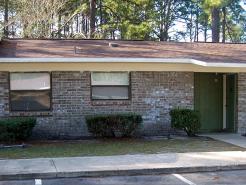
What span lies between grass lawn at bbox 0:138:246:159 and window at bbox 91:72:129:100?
182 cm

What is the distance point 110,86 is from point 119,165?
6.15 meters

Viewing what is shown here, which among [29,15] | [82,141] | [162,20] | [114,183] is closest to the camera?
[114,183]

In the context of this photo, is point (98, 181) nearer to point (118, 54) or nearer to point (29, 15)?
point (118, 54)

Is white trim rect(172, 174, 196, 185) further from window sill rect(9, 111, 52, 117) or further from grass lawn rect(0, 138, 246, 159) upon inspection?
window sill rect(9, 111, 52, 117)

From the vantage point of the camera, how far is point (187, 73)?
17.1 metres

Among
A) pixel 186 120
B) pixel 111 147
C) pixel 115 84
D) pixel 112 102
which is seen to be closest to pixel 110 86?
pixel 115 84

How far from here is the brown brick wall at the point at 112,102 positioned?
52.4ft

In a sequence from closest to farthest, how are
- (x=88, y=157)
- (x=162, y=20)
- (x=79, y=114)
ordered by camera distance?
(x=88, y=157)
(x=79, y=114)
(x=162, y=20)

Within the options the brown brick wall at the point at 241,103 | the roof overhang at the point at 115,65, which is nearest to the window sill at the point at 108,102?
the roof overhang at the point at 115,65

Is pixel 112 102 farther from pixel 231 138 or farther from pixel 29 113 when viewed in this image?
pixel 231 138

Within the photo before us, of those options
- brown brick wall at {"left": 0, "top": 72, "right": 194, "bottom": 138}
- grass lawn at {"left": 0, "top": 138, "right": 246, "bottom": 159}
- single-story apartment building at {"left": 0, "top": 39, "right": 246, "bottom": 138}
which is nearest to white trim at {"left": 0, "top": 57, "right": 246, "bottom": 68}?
single-story apartment building at {"left": 0, "top": 39, "right": 246, "bottom": 138}

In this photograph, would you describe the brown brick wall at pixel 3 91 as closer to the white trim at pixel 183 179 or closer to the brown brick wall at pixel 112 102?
the brown brick wall at pixel 112 102

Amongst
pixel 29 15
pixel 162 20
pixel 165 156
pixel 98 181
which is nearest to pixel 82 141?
pixel 165 156

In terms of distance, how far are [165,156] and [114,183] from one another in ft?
9.32
